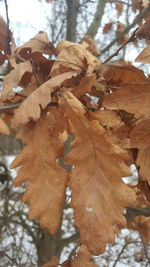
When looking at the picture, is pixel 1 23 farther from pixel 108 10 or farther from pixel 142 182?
pixel 108 10

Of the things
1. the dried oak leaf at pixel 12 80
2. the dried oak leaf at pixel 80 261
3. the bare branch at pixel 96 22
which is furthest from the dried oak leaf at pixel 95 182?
the bare branch at pixel 96 22

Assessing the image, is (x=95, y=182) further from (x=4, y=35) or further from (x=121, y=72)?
(x=4, y=35)

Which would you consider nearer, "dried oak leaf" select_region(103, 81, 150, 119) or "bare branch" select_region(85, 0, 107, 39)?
"dried oak leaf" select_region(103, 81, 150, 119)

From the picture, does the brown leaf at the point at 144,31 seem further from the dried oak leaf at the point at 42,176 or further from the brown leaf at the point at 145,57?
the dried oak leaf at the point at 42,176

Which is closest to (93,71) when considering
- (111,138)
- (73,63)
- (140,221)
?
(73,63)

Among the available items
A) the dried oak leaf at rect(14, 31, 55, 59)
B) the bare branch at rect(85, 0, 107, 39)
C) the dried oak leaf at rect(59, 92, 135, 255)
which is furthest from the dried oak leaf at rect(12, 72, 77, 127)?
the bare branch at rect(85, 0, 107, 39)

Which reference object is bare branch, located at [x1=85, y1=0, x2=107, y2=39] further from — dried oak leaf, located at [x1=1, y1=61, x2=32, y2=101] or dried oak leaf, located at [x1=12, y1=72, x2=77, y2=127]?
dried oak leaf, located at [x1=12, y1=72, x2=77, y2=127]
